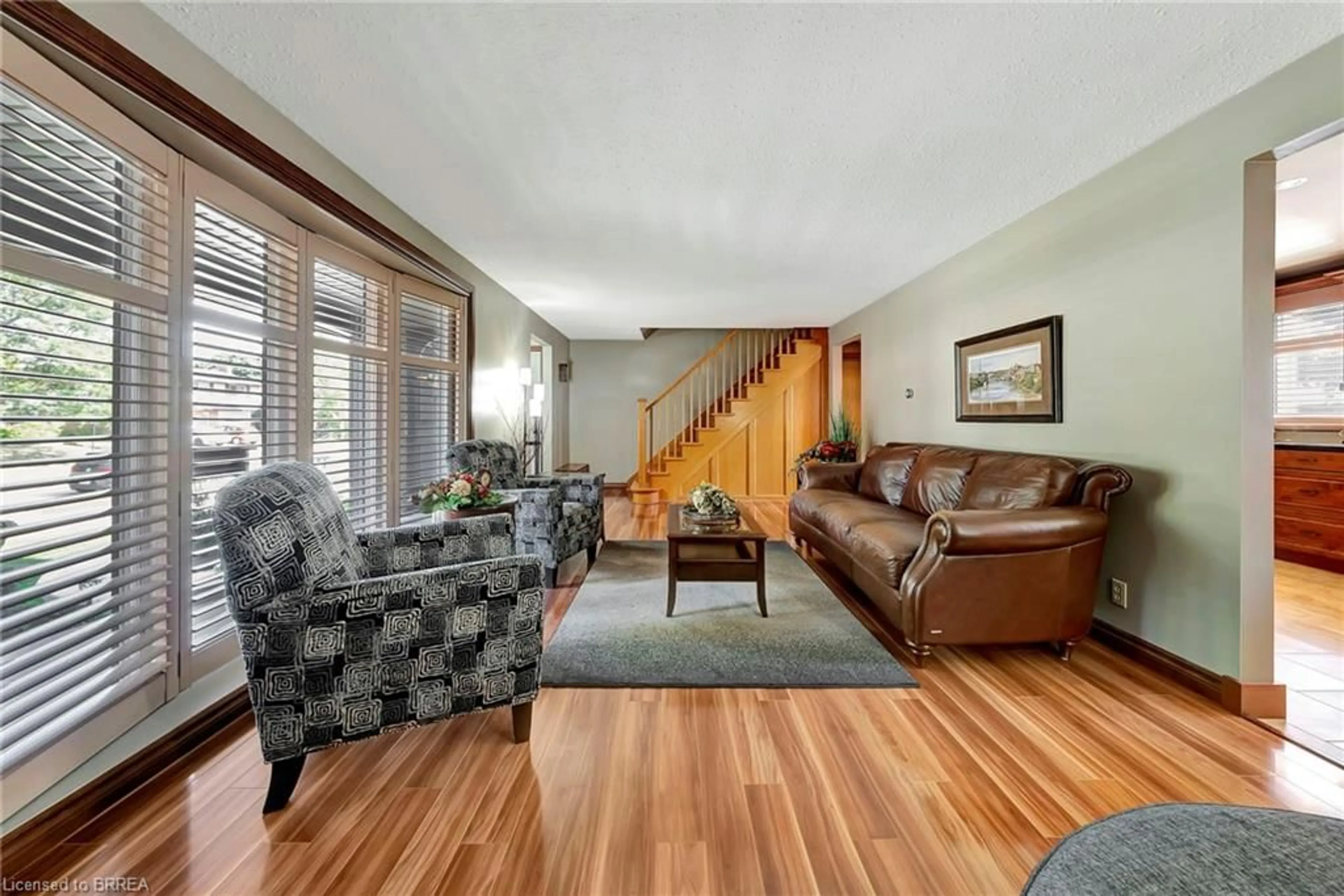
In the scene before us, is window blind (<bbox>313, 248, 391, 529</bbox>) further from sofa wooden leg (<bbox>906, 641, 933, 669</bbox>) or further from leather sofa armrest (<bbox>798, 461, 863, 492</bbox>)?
leather sofa armrest (<bbox>798, 461, 863, 492</bbox>)

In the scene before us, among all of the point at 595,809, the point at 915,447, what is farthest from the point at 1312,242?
the point at 595,809

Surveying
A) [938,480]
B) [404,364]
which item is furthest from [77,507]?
[938,480]

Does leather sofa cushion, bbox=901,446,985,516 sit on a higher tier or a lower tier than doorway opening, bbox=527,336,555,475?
lower

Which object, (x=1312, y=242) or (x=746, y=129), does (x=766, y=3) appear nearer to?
(x=746, y=129)

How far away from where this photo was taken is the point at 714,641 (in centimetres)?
259

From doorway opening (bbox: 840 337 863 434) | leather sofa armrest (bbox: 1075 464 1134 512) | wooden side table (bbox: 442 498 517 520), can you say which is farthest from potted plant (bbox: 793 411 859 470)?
wooden side table (bbox: 442 498 517 520)

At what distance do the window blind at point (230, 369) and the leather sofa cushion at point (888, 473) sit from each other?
3.83 m

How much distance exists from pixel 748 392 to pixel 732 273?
2900mm

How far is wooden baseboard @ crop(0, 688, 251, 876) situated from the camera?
1279mm

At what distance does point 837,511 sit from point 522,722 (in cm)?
247

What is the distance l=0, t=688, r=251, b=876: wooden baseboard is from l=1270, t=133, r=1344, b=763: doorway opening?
4450 mm

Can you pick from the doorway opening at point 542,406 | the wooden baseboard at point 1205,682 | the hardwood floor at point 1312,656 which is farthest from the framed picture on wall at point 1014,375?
the doorway opening at point 542,406

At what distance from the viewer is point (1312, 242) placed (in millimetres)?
3385

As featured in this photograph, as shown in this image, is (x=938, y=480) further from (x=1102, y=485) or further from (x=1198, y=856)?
(x=1198, y=856)
